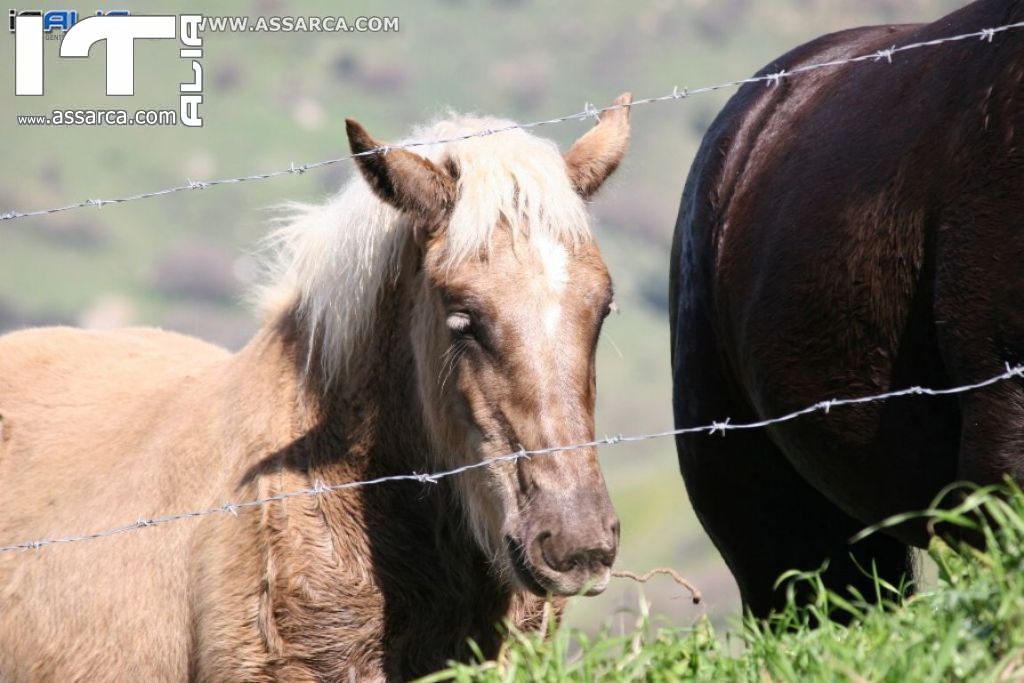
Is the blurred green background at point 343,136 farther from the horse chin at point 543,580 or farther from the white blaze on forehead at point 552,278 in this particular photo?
the horse chin at point 543,580

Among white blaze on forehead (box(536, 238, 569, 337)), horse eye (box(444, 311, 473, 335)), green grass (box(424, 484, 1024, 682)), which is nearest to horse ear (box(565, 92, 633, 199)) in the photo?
white blaze on forehead (box(536, 238, 569, 337))

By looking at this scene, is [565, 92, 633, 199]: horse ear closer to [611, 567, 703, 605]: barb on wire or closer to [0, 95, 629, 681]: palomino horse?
[0, 95, 629, 681]: palomino horse

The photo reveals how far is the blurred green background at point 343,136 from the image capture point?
107312 mm

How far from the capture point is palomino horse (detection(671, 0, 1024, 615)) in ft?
11.9

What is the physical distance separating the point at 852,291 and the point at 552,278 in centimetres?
97

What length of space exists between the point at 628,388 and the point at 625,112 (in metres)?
106

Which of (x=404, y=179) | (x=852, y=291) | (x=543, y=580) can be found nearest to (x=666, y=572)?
(x=543, y=580)

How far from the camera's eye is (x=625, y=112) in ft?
14.4

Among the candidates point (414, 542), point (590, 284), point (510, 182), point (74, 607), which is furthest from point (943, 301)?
point (74, 607)

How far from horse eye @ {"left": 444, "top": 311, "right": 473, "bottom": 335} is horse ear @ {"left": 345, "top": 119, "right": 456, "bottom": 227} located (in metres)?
0.30

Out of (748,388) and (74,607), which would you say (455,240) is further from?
(74,607)

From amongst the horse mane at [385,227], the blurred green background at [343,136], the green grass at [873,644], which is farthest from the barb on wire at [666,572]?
the blurred green background at [343,136]

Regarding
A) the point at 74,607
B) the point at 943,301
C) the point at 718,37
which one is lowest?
the point at 74,607

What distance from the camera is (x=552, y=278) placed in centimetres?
377
